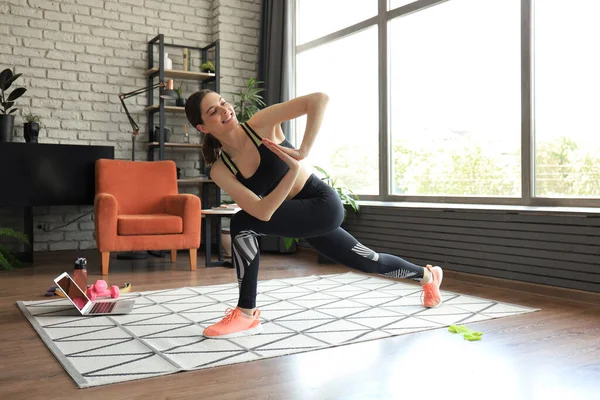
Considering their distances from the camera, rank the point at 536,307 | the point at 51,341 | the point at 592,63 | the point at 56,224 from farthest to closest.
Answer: the point at 56,224 → the point at 592,63 → the point at 536,307 → the point at 51,341

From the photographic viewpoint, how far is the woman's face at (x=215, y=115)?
2451 millimetres

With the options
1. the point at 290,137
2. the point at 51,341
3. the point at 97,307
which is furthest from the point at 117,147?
the point at 51,341

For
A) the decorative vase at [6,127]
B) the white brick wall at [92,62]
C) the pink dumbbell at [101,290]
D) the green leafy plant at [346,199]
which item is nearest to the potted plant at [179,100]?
the white brick wall at [92,62]

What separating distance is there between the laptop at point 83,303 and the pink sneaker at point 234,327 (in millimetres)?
689

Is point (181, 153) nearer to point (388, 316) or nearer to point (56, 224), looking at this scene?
point (56, 224)

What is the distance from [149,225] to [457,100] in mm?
2420

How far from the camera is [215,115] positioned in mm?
2457

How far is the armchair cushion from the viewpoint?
4449 millimetres

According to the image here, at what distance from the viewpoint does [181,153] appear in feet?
20.7

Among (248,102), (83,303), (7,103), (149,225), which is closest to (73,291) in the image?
(83,303)

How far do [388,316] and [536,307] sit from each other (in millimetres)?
813

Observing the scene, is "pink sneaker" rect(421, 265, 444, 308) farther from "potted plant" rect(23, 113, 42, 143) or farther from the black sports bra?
"potted plant" rect(23, 113, 42, 143)

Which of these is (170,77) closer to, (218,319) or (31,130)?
(31,130)

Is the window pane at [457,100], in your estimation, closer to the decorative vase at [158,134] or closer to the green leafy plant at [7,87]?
the decorative vase at [158,134]
